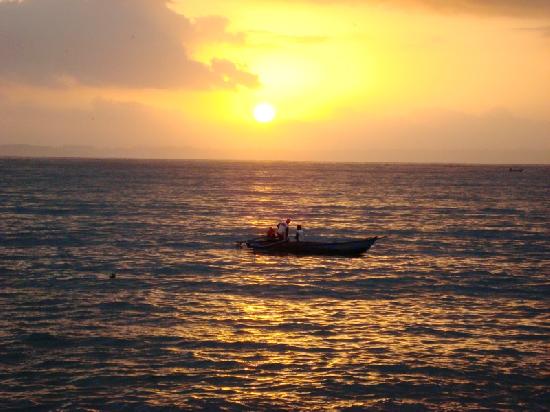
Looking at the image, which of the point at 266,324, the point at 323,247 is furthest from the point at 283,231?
the point at 266,324

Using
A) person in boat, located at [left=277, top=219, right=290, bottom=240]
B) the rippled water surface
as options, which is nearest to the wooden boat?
person in boat, located at [left=277, top=219, right=290, bottom=240]

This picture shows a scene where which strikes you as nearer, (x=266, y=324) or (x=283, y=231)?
(x=266, y=324)

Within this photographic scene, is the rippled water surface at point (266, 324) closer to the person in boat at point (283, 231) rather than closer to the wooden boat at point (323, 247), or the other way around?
the wooden boat at point (323, 247)

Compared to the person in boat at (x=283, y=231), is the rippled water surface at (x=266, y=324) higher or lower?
lower

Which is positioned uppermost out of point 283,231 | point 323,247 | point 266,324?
point 283,231

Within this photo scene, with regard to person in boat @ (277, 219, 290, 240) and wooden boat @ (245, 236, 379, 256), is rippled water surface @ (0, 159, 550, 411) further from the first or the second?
person in boat @ (277, 219, 290, 240)

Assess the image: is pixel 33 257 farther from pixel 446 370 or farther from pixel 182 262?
pixel 446 370

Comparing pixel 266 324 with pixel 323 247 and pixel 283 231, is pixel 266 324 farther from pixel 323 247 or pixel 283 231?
pixel 283 231

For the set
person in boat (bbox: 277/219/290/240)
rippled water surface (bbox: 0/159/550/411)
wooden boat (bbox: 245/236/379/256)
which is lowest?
rippled water surface (bbox: 0/159/550/411)

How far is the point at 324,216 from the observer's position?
79000mm

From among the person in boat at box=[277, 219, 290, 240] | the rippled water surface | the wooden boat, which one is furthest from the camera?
the person in boat at box=[277, 219, 290, 240]

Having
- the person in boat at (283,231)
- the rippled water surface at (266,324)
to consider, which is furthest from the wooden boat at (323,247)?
the rippled water surface at (266,324)

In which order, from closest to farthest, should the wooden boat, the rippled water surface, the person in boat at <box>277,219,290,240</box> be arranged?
the rippled water surface < the wooden boat < the person in boat at <box>277,219,290,240</box>

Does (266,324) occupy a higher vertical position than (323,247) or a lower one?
lower
